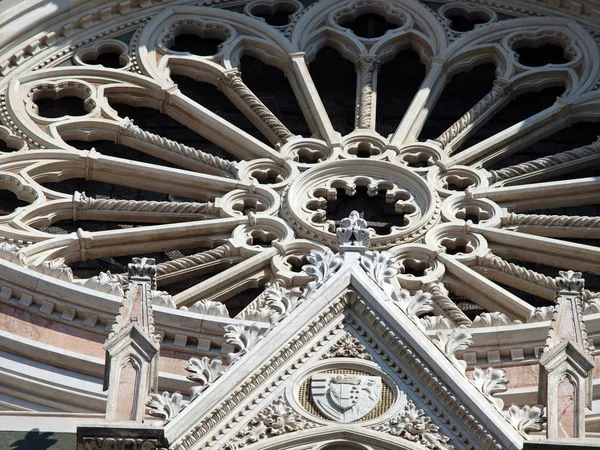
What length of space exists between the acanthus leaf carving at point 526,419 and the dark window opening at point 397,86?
984cm

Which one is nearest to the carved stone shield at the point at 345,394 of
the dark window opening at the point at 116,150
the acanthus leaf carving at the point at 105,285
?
the acanthus leaf carving at the point at 105,285

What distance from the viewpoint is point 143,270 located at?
20.3m

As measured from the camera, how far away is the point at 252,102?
28.2 m

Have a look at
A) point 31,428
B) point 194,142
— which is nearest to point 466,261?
point 194,142

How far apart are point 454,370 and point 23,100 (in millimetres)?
10111

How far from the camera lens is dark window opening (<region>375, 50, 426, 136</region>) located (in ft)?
94.4

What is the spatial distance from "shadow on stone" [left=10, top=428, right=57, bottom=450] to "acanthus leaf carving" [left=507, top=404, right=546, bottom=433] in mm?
4269

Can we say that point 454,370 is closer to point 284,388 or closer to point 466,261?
point 284,388

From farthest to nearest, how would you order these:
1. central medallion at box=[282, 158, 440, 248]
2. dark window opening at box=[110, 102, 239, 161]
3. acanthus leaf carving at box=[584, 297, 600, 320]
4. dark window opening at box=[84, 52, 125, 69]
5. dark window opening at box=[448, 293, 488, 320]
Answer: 1. dark window opening at box=[84, 52, 125, 69]
2. dark window opening at box=[110, 102, 239, 161]
3. central medallion at box=[282, 158, 440, 248]
4. dark window opening at box=[448, 293, 488, 320]
5. acanthus leaf carving at box=[584, 297, 600, 320]

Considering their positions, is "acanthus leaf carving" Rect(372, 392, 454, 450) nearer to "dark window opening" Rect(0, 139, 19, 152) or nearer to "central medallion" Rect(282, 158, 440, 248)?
"central medallion" Rect(282, 158, 440, 248)

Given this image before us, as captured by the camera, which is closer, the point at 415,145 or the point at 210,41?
the point at 415,145

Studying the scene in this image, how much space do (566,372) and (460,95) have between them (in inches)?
405

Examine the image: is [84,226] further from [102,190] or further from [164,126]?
[164,126]

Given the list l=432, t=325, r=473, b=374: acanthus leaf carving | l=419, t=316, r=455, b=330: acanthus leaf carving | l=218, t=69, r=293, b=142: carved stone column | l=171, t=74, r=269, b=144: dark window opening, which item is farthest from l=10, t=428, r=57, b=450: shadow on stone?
l=171, t=74, r=269, b=144: dark window opening
